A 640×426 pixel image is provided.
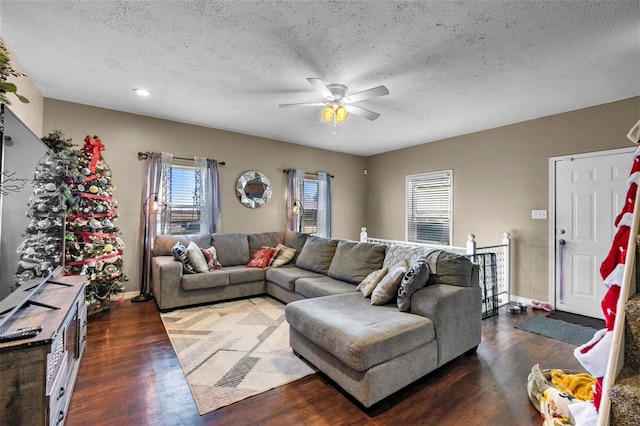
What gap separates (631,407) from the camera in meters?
1.08

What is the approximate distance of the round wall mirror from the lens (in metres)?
5.17

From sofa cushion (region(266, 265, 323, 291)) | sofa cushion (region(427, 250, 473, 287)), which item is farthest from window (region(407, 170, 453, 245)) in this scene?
sofa cushion (region(427, 250, 473, 287))

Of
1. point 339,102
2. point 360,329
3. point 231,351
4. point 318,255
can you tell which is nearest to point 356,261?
point 318,255

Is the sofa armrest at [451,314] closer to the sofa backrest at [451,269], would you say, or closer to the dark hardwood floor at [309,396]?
the sofa backrest at [451,269]

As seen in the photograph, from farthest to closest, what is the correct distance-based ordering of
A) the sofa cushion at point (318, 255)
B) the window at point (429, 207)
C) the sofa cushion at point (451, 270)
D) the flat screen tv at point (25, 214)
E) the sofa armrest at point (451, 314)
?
the window at point (429, 207)
the sofa cushion at point (318, 255)
the sofa cushion at point (451, 270)
the sofa armrest at point (451, 314)
the flat screen tv at point (25, 214)

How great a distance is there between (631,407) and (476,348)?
1702 millimetres

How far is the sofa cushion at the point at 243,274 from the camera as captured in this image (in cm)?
402

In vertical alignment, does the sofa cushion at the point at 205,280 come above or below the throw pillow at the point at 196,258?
below

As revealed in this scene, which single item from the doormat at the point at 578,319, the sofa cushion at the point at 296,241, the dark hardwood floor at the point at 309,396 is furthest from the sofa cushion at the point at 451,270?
the sofa cushion at the point at 296,241

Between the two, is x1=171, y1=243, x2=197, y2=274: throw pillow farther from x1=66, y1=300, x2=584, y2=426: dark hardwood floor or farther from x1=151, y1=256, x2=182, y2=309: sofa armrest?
x1=66, y1=300, x2=584, y2=426: dark hardwood floor

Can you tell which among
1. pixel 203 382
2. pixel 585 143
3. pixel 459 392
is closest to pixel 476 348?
pixel 459 392

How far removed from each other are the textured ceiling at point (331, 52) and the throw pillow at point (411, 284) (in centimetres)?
188

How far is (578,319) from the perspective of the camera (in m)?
3.57

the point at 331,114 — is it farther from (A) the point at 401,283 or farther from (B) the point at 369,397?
(B) the point at 369,397
